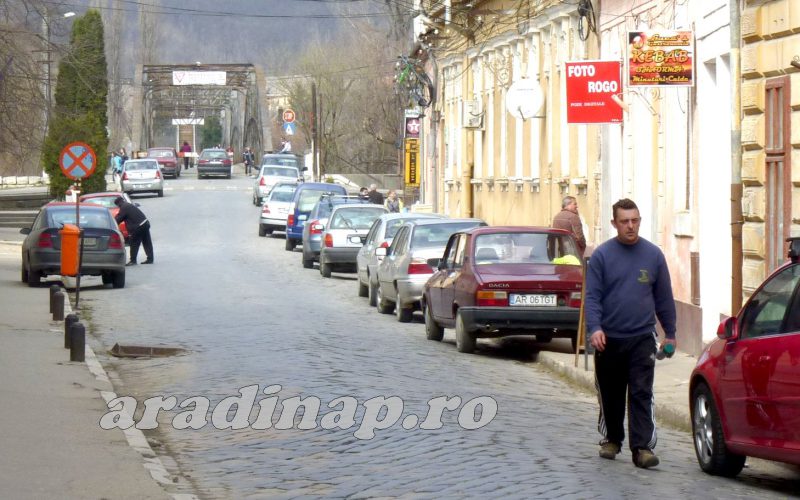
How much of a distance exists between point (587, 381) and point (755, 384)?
5980 millimetres

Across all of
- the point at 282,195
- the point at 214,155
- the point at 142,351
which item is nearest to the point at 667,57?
the point at 142,351

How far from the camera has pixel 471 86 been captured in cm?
4212

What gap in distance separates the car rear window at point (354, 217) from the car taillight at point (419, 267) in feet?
36.6

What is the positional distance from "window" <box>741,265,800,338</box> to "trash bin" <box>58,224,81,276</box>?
17.2m

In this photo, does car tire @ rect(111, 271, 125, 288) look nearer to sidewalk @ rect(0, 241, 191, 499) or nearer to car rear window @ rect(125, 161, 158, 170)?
sidewalk @ rect(0, 241, 191, 499)

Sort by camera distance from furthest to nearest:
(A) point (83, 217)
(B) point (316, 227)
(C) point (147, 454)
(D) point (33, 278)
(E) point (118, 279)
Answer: (B) point (316, 227), (A) point (83, 217), (E) point (118, 279), (D) point (33, 278), (C) point (147, 454)

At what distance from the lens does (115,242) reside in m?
28.4

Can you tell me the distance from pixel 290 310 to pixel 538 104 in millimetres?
9230

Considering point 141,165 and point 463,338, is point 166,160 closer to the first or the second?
point 141,165

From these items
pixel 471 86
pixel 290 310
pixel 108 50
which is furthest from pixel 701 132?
pixel 108 50

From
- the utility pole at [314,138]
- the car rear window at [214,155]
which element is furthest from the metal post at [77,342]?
the car rear window at [214,155]

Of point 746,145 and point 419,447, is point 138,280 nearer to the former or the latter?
point 746,145

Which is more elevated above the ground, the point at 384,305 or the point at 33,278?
the point at 33,278

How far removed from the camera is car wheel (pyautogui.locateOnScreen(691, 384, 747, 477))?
9641 millimetres
